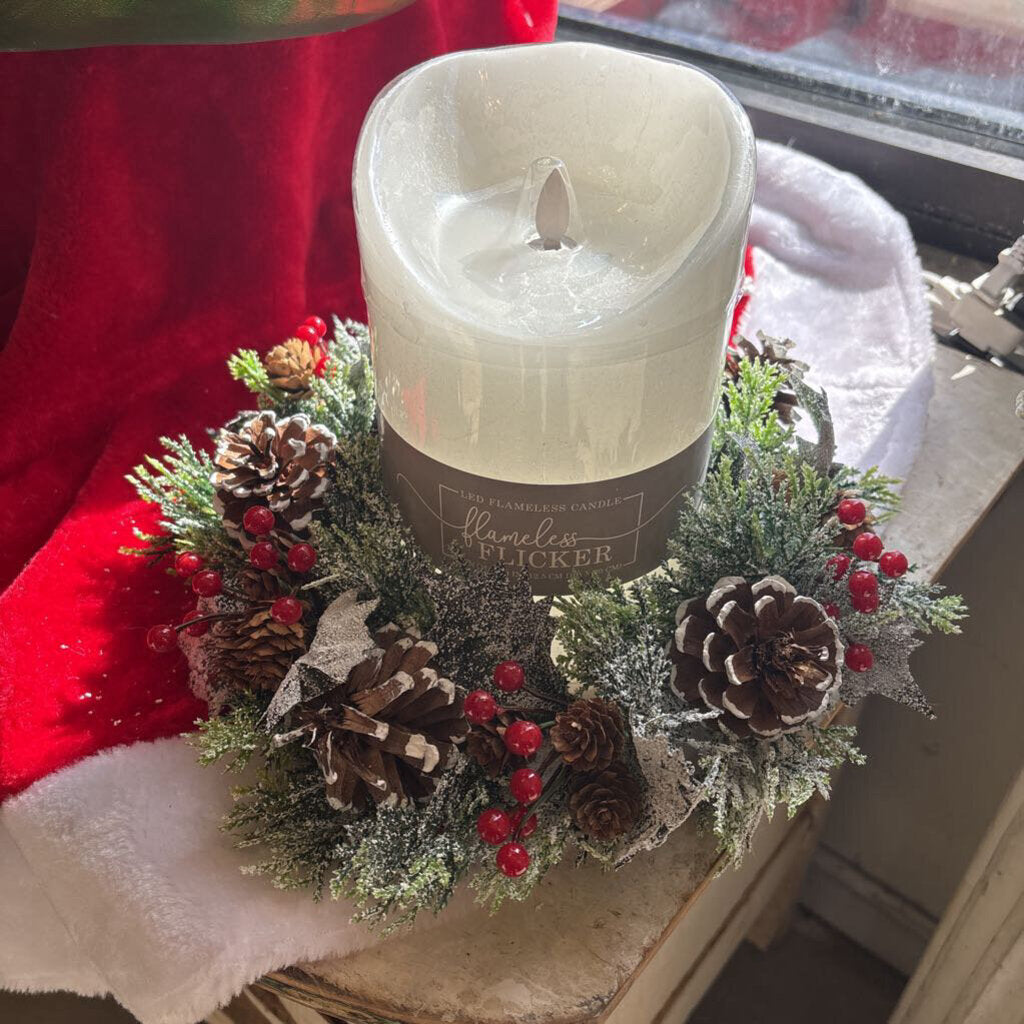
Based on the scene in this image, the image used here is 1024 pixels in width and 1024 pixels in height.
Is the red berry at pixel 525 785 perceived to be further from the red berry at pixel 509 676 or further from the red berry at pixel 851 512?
the red berry at pixel 851 512

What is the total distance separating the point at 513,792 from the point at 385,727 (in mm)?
54

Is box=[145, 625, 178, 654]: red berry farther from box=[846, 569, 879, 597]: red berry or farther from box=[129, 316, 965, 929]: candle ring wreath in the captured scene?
box=[846, 569, 879, 597]: red berry

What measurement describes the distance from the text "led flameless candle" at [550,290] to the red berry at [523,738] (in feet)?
0.24

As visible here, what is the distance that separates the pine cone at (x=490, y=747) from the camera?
0.40m

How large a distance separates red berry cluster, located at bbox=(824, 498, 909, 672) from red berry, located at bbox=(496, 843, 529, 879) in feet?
0.51

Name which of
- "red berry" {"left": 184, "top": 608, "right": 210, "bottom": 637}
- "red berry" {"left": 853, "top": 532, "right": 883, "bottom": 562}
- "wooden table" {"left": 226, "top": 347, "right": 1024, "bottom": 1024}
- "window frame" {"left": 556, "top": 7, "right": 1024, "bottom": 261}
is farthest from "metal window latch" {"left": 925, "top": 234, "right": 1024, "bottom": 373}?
"red berry" {"left": 184, "top": 608, "right": 210, "bottom": 637}

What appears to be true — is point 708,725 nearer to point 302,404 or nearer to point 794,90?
point 302,404

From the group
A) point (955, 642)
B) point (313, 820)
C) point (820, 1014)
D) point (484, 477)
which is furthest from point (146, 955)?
point (820, 1014)

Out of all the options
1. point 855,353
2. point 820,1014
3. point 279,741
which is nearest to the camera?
point 279,741

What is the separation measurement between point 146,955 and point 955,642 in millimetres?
597

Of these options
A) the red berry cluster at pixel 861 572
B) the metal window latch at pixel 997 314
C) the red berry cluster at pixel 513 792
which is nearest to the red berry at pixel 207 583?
the red berry cluster at pixel 513 792

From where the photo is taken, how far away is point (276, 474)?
0.48 meters

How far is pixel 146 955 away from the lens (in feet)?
1.29

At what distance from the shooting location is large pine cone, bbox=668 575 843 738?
39cm
